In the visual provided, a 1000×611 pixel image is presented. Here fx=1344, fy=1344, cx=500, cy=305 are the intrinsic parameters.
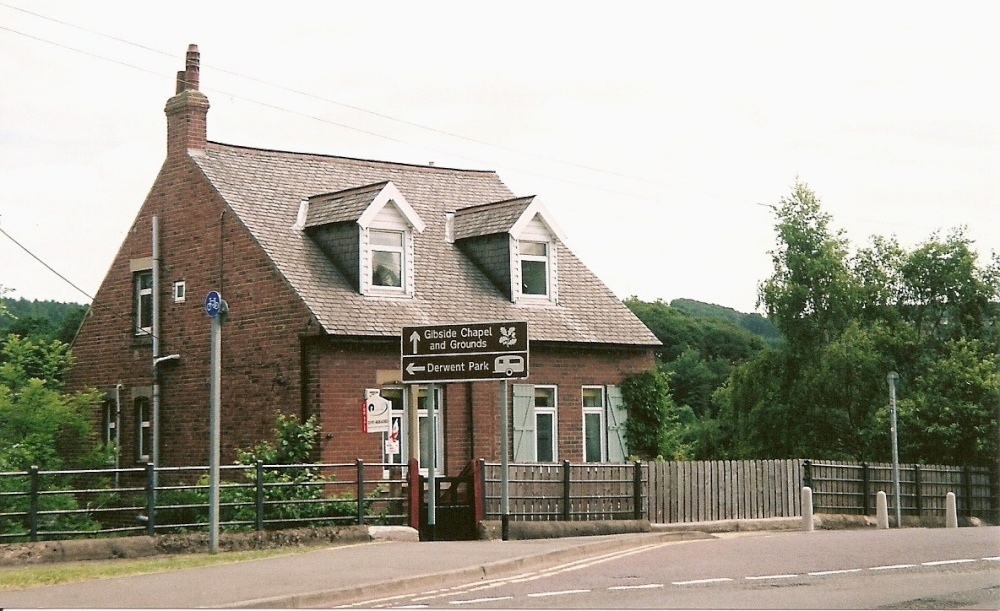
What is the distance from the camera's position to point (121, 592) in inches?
530

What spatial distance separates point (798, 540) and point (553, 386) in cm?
934

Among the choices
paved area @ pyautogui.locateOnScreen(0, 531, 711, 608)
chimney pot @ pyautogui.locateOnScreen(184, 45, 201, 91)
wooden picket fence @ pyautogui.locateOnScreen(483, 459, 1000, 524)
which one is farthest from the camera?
chimney pot @ pyautogui.locateOnScreen(184, 45, 201, 91)

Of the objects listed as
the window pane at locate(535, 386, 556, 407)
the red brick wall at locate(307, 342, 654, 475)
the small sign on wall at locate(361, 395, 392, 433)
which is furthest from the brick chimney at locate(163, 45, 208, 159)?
the window pane at locate(535, 386, 556, 407)

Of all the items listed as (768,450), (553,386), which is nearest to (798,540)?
(553,386)

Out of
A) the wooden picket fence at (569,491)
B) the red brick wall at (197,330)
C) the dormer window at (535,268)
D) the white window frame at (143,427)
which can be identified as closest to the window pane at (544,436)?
the dormer window at (535,268)

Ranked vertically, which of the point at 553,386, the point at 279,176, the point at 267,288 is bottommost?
the point at 553,386

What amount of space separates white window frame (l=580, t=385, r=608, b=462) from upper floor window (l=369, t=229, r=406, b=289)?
16.7 ft

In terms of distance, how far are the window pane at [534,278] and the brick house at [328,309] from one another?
0.03m

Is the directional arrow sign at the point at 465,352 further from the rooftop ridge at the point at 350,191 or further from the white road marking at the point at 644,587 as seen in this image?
the rooftop ridge at the point at 350,191

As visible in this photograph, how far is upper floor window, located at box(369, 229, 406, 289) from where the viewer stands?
2794 centimetres

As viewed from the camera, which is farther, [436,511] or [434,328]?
[436,511]

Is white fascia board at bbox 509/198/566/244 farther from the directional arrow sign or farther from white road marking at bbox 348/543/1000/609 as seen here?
white road marking at bbox 348/543/1000/609

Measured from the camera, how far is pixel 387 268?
28188 millimetres

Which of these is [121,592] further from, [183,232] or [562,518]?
[183,232]
